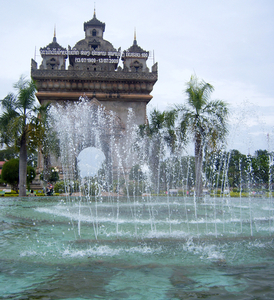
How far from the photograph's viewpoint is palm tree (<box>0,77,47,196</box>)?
16.6m

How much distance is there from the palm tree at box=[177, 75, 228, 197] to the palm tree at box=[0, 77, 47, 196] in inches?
319

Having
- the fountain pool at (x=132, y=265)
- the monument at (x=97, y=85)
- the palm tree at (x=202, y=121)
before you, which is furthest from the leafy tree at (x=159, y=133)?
the fountain pool at (x=132, y=265)

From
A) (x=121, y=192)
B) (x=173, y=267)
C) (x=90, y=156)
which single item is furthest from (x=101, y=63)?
(x=173, y=267)

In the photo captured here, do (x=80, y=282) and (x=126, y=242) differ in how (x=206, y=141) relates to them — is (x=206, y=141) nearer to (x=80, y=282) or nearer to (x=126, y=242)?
(x=126, y=242)

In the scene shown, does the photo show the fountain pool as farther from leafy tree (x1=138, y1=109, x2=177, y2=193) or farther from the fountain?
leafy tree (x1=138, y1=109, x2=177, y2=193)

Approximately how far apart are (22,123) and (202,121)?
9750 mm

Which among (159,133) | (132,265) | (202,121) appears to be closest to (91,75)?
(159,133)

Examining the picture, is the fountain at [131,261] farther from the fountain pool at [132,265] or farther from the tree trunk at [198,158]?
the tree trunk at [198,158]

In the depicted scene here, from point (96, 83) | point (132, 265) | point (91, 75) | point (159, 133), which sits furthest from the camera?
point (96, 83)

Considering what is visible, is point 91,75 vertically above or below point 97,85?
above

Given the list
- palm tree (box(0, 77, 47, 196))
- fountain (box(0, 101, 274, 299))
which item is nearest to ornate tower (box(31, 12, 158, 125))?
palm tree (box(0, 77, 47, 196))

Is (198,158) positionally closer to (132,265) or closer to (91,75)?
(132,265)

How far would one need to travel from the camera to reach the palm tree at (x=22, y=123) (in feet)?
54.4

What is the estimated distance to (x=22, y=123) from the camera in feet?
54.2
